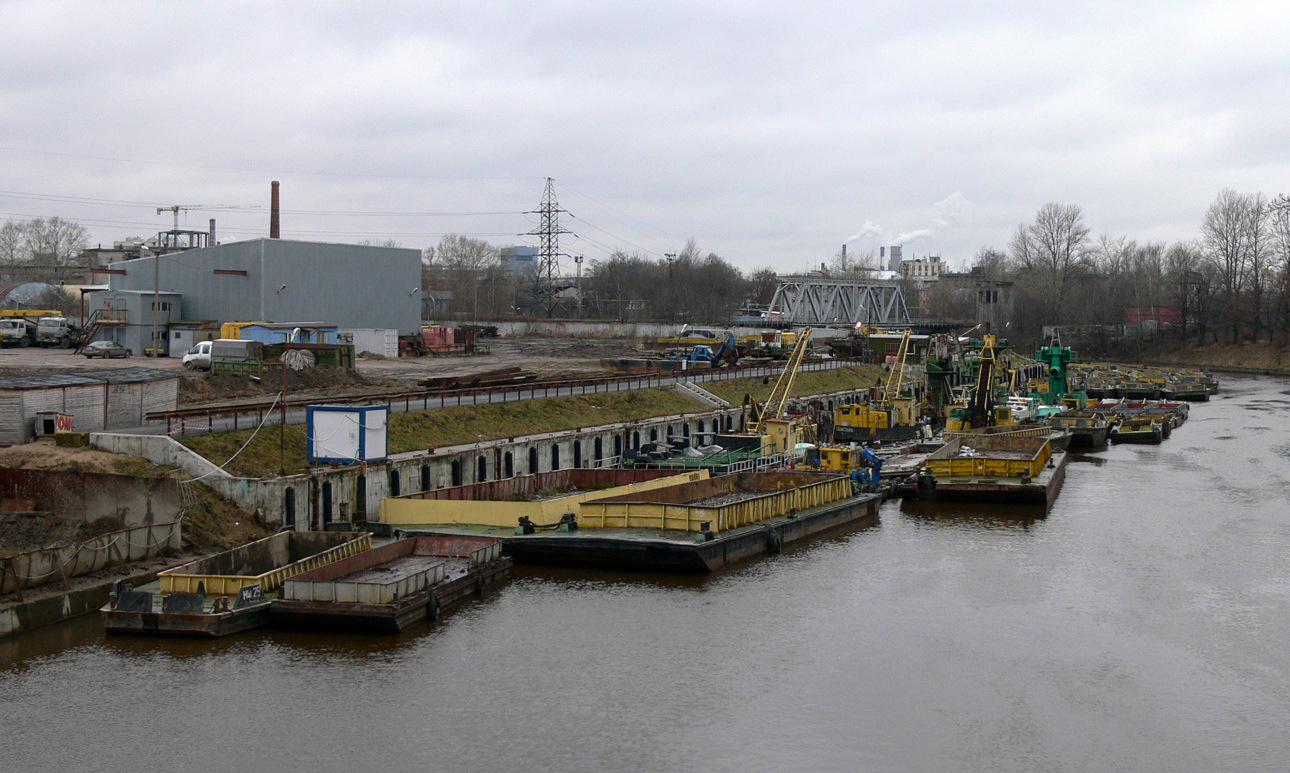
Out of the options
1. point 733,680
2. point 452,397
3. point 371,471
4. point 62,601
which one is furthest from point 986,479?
point 62,601

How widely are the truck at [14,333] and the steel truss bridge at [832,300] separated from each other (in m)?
83.2

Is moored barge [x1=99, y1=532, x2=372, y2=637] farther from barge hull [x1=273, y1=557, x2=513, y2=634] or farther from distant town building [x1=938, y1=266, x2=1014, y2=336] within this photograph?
distant town building [x1=938, y1=266, x2=1014, y2=336]

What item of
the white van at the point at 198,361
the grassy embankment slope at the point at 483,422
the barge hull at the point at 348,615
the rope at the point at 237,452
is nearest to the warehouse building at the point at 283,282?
the white van at the point at 198,361

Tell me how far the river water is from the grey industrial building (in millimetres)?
44641

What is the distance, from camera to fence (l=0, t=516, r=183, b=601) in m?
21.4

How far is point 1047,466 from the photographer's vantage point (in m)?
46.1

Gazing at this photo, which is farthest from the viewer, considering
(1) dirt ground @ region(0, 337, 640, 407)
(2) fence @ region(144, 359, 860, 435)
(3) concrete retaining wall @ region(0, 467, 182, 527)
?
(1) dirt ground @ region(0, 337, 640, 407)

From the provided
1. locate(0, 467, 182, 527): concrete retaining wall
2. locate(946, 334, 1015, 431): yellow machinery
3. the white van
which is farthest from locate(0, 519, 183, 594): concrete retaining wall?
locate(946, 334, 1015, 431): yellow machinery

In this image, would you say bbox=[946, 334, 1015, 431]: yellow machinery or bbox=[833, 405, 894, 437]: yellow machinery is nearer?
bbox=[833, 405, 894, 437]: yellow machinery

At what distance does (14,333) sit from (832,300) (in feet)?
316

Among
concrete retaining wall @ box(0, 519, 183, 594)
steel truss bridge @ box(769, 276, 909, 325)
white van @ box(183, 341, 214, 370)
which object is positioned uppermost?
steel truss bridge @ box(769, 276, 909, 325)

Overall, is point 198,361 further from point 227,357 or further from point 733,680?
point 733,680

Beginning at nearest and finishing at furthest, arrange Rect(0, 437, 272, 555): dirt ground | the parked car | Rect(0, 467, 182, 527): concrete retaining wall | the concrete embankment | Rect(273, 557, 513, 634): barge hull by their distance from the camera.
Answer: the concrete embankment → Rect(273, 557, 513, 634): barge hull → Rect(0, 437, 272, 555): dirt ground → Rect(0, 467, 182, 527): concrete retaining wall → the parked car

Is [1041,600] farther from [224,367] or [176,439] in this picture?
[224,367]
